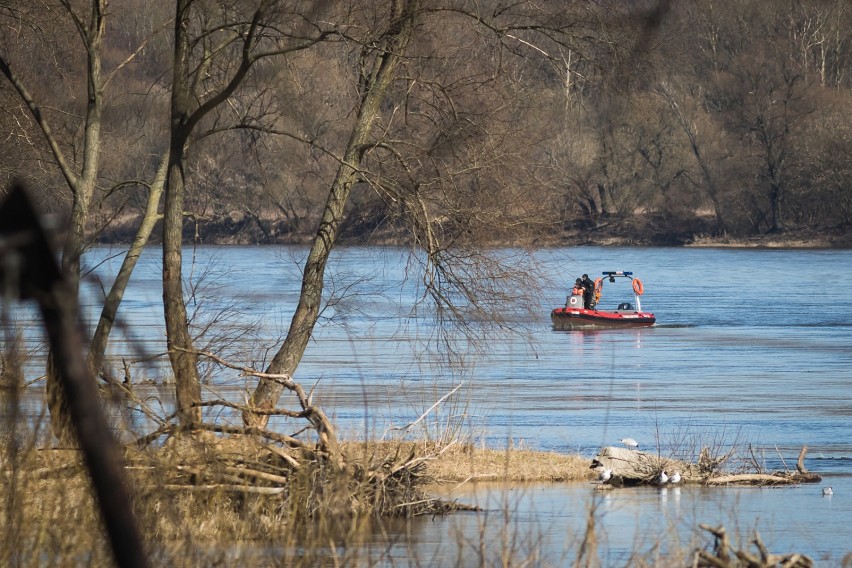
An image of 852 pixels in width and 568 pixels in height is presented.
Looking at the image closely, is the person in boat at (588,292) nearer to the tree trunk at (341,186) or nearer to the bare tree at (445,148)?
the bare tree at (445,148)

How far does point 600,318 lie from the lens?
153 feet

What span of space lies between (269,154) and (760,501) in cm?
820

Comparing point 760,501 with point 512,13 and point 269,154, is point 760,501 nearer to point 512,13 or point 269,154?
point 512,13

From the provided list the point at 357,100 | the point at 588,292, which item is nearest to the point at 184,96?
the point at 357,100

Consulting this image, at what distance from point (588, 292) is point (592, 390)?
1768 cm

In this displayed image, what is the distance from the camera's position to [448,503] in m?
12.9

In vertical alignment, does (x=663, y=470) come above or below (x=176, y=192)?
below

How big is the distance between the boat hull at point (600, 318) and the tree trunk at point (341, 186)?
2957 cm

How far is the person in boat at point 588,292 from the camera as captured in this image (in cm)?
4547

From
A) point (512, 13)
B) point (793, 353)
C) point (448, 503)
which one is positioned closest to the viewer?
point (448, 503)

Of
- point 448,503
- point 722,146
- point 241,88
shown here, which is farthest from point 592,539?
point 722,146

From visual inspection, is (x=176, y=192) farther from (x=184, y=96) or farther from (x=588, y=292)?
(x=588, y=292)

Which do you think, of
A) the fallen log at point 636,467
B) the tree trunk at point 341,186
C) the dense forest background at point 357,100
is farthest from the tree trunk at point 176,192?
the fallen log at point 636,467

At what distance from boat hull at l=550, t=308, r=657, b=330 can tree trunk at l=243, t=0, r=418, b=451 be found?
Result: 29.6m
